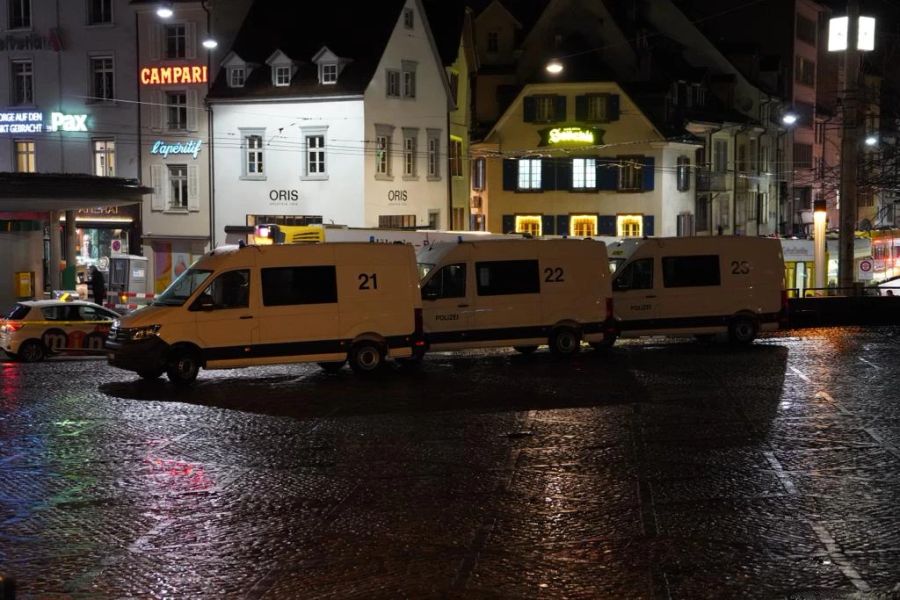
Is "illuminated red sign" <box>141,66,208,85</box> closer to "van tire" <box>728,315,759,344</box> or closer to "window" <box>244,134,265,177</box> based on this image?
"window" <box>244,134,265,177</box>

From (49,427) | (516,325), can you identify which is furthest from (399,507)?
(516,325)

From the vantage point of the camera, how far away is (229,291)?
62.3 ft

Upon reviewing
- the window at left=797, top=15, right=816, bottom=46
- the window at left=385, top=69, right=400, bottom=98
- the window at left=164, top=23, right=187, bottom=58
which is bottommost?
the window at left=385, top=69, right=400, bottom=98

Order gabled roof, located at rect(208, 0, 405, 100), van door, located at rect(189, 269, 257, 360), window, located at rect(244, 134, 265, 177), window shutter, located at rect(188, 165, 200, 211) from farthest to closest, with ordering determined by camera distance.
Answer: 1. window shutter, located at rect(188, 165, 200, 211)
2. window, located at rect(244, 134, 265, 177)
3. gabled roof, located at rect(208, 0, 405, 100)
4. van door, located at rect(189, 269, 257, 360)

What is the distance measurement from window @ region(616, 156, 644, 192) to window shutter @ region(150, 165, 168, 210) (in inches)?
823

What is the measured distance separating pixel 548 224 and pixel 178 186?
17.9 meters

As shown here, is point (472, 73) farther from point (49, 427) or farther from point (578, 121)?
point (49, 427)

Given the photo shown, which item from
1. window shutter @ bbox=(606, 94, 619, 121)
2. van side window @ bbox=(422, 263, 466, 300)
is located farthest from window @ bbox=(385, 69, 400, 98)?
van side window @ bbox=(422, 263, 466, 300)

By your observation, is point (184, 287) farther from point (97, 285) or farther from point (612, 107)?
point (612, 107)

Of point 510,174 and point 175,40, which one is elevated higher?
point 175,40

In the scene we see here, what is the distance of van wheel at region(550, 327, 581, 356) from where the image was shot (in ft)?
73.9

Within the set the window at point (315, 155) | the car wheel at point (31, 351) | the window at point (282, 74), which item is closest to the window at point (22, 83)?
the window at point (282, 74)

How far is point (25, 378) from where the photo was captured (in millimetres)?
20453

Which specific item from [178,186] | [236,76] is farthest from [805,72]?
[178,186]
